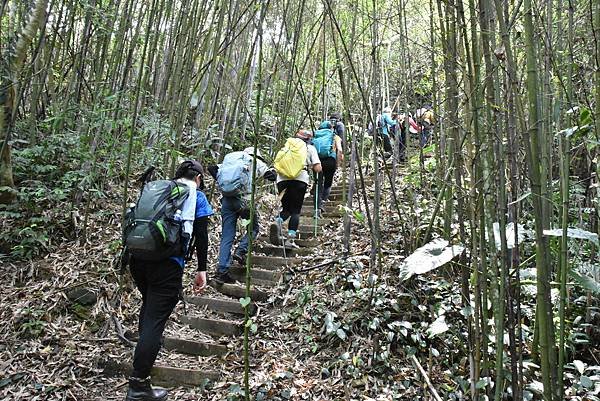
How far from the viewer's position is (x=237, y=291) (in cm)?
432

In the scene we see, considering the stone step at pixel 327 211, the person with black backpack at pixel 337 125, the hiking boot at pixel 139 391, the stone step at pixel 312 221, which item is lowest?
the hiking boot at pixel 139 391

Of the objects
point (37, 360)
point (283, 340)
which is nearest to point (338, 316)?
point (283, 340)

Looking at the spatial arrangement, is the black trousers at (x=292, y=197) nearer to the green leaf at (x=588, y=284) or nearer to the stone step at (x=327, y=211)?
the stone step at (x=327, y=211)

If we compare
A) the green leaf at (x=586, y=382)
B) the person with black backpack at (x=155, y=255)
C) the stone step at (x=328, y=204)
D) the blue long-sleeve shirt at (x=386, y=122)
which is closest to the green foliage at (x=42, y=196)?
the person with black backpack at (x=155, y=255)

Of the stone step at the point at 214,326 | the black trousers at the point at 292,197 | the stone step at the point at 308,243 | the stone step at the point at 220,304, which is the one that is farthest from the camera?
the stone step at the point at 308,243

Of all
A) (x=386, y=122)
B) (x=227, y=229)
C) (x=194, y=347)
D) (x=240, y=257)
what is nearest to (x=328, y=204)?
(x=386, y=122)

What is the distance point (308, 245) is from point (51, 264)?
2647 millimetres

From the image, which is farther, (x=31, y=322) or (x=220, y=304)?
(x=220, y=304)

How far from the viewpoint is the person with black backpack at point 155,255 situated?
275cm

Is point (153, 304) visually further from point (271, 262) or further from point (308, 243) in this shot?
point (308, 243)

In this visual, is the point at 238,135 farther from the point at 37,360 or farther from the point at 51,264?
the point at 37,360

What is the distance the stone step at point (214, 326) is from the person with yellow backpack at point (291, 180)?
1.26 meters

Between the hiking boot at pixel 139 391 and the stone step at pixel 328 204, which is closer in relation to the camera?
the hiking boot at pixel 139 391

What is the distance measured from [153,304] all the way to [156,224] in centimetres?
54
